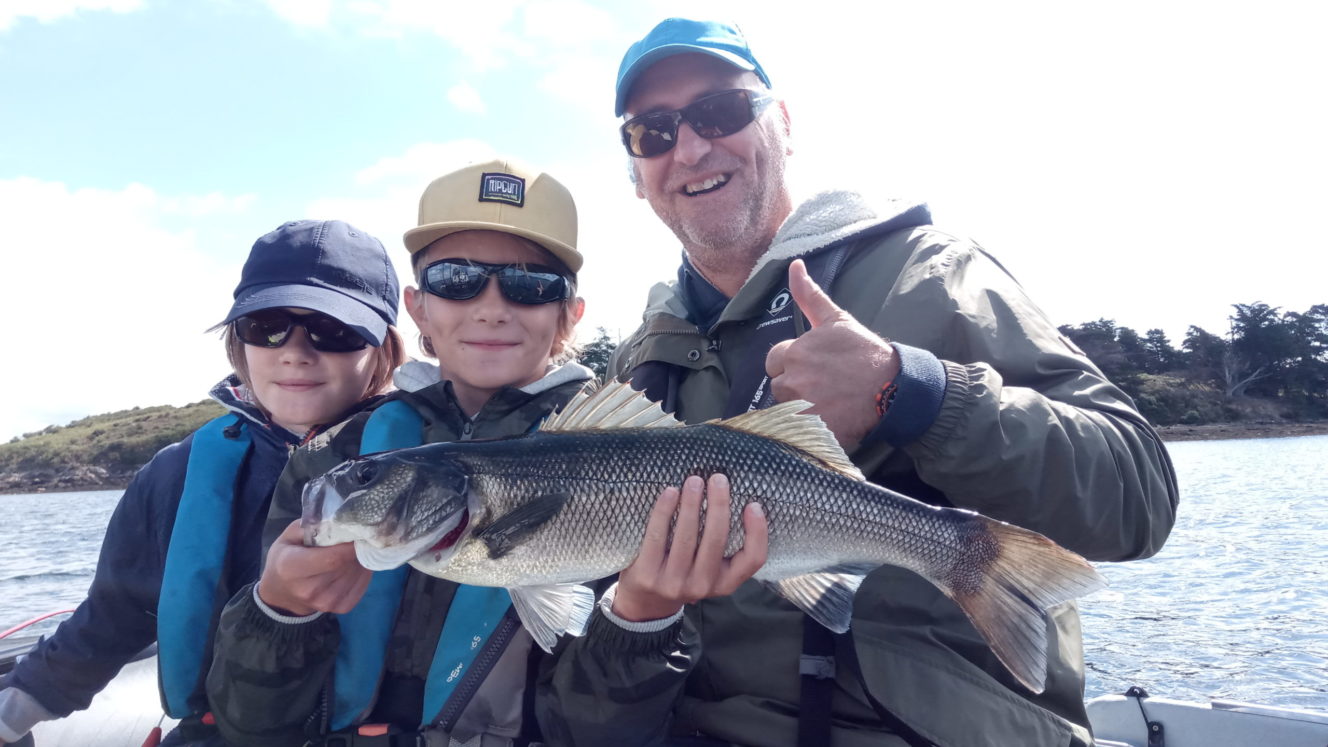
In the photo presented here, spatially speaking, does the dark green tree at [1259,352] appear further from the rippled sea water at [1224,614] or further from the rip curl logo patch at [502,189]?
the rip curl logo patch at [502,189]

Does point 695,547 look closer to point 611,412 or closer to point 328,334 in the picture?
point 611,412

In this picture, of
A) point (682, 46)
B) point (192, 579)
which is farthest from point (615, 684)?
point (682, 46)

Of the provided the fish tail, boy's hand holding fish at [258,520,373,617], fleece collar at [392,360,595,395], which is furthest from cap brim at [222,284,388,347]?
the fish tail

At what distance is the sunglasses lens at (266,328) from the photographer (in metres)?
3.84

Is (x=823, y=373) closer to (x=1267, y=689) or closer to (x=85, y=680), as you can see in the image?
(x=85, y=680)

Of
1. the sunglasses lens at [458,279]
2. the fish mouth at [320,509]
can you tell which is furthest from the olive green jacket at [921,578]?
the sunglasses lens at [458,279]

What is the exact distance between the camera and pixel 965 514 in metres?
2.45

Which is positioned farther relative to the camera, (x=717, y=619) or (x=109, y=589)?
(x=109, y=589)

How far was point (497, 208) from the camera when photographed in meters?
3.51

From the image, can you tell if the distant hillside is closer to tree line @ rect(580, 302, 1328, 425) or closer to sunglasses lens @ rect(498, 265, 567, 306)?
sunglasses lens @ rect(498, 265, 567, 306)

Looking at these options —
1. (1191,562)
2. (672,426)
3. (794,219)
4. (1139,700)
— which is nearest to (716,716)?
(672,426)

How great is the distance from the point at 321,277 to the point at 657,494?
2.51m

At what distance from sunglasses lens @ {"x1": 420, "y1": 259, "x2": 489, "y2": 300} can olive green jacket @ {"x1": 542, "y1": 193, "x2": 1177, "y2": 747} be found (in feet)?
5.11

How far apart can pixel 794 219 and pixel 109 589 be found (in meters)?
3.89
